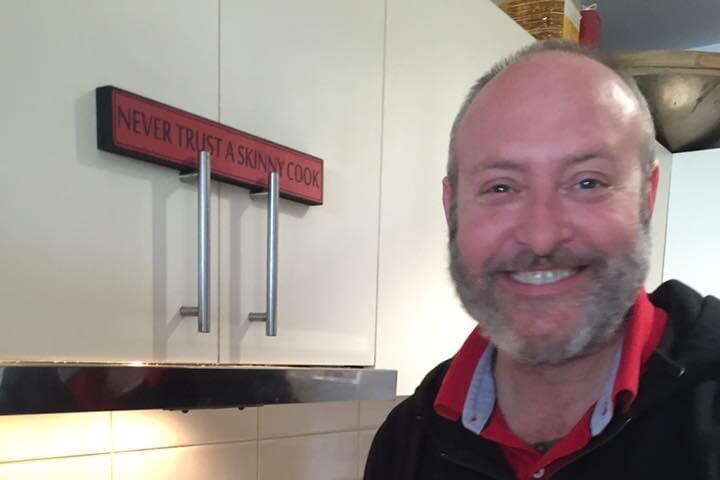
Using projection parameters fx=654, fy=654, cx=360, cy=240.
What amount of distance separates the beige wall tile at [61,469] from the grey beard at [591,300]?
0.68m

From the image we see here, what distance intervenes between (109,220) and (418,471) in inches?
19.2

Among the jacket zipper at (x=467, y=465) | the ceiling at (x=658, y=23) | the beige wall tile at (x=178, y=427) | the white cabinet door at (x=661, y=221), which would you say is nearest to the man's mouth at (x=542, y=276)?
the jacket zipper at (x=467, y=465)

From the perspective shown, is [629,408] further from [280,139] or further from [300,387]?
[280,139]

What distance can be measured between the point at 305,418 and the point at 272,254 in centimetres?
66

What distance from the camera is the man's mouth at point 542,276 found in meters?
0.72

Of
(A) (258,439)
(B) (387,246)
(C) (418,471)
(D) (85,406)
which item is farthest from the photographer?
(A) (258,439)

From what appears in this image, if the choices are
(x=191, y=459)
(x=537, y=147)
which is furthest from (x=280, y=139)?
(x=191, y=459)

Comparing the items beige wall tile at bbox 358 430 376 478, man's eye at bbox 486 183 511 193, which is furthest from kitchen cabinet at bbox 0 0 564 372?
beige wall tile at bbox 358 430 376 478

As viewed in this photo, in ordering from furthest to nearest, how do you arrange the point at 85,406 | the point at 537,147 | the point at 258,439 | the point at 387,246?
the point at 258,439, the point at 387,246, the point at 537,147, the point at 85,406

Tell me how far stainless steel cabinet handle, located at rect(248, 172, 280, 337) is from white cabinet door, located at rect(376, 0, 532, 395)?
28 cm

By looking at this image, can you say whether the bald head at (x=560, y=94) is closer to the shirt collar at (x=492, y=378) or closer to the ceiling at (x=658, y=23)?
the shirt collar at (x=492, y=378)

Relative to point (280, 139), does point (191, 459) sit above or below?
below

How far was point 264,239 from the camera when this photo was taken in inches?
34.6

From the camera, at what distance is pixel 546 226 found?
71 centimetres
